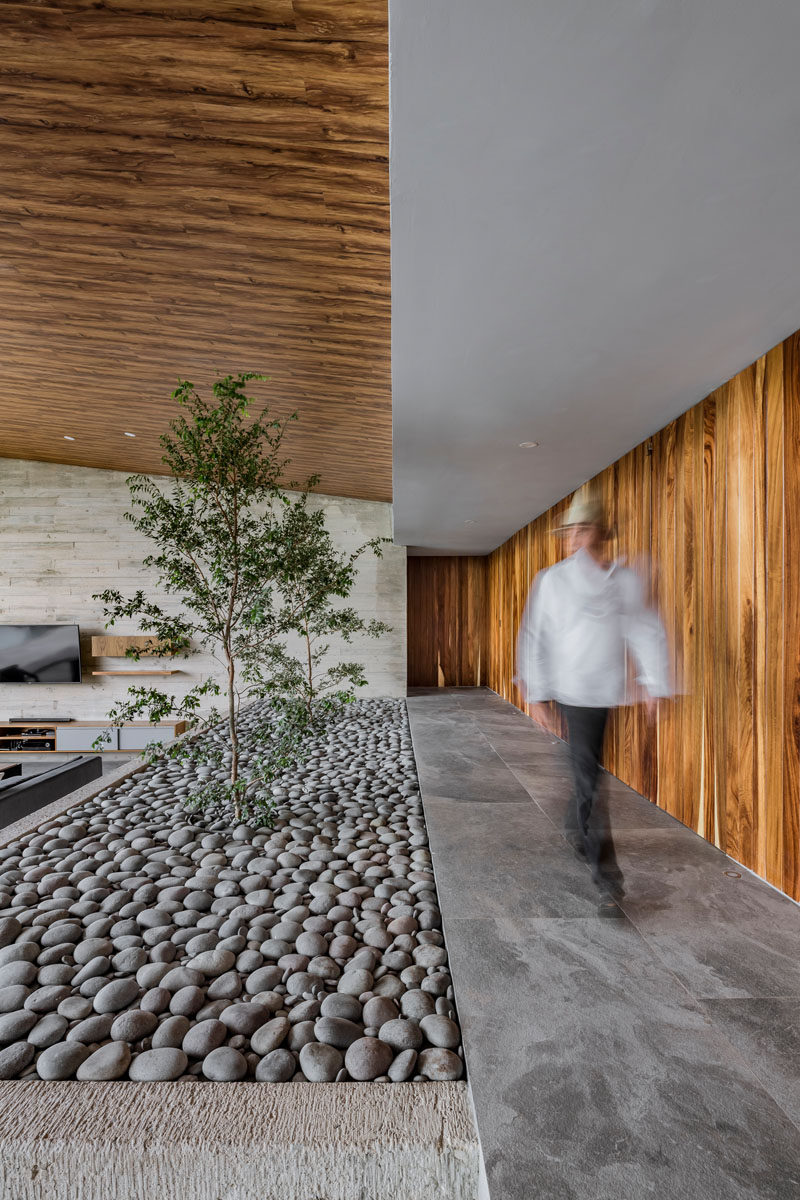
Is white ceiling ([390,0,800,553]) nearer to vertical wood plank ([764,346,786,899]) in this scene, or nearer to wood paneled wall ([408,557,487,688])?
vertical wood plank ([764,346,786,899])

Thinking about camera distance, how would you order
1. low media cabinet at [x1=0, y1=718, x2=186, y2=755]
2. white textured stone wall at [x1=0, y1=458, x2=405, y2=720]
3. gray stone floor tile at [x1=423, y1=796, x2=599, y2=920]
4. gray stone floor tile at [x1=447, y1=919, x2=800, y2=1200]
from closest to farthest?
1. gray stone floor tile at [x1=447, y1=919, x2=800, y2=1200]
2. gray stone floor tile at [x1=423, y1=796, x2=599, y2=920]
3. low media cabinet at [x1=0, y1=718, x2=186, y2=755]
4. white textured stone wall at [x1=0, y1=458, x2=405, y2=720]

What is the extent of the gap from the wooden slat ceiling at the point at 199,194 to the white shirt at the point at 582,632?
1.68 metres

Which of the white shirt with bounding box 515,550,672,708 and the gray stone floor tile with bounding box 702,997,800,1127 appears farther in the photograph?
the white shirt with bounding box 515,550,672,708

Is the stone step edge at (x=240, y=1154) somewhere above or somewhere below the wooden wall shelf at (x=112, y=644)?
below

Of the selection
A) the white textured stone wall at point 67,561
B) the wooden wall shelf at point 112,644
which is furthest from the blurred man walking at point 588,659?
the wooden wall shelf at point 112,644

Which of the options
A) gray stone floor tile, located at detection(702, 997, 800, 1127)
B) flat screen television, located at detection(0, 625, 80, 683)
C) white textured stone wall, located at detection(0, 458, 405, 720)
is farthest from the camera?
white textured stone wall, located at detection(0, 458, 405, 720)

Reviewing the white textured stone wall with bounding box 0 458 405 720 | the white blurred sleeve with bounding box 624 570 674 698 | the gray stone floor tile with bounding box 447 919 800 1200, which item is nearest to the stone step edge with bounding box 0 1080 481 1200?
the gray stone floor tile with bounding box 447 919 800 1200

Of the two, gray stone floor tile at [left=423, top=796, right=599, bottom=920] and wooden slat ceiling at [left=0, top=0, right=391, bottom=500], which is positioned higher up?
wooden slat ceiling at [left=0, top=0, right=391, bottom=500]

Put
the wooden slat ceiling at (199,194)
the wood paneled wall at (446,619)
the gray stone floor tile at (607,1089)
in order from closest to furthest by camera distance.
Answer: the gray stone floor tile at (607,1089)
the wooden slat ceiling at (199,194)
the wood paneled wall at (446,619)

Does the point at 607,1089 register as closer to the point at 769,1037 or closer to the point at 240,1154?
the point at 769,1037

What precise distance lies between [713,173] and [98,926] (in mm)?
2758

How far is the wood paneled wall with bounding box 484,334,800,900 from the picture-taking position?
2.18m

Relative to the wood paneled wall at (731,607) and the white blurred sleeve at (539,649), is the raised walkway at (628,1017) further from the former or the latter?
the white blurred sleeve at (539,649)

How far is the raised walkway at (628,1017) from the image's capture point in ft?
3.52
